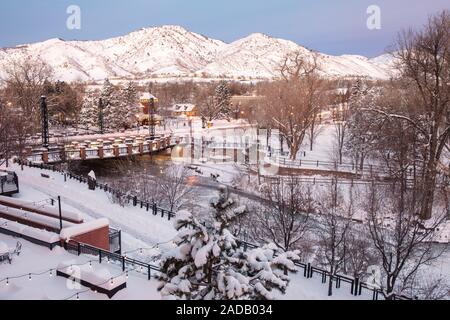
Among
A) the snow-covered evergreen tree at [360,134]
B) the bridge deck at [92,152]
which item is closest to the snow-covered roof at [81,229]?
the bridge deck at [92,152]

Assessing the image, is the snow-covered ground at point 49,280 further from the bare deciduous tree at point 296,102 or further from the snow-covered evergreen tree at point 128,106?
the snow-covered evergreen tree at point 128,106

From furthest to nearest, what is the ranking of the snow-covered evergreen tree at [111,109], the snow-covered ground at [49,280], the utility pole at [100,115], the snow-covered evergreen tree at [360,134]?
the snow-covered evergreen tree at [111,109] < the utility pole at [100,115] < the snow-covered evergreen tree at [360,134] < the snow-covered ground at [49,280]

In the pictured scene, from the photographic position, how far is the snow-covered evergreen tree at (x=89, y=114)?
210 feet

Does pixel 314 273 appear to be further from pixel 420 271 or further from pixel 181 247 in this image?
pixel 181 247

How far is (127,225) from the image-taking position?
20844 millimetres

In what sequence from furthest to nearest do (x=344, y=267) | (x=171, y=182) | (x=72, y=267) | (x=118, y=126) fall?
(x=118, y=126), (x=171, y=182), (x=344, y=267), (x=72, y=267)

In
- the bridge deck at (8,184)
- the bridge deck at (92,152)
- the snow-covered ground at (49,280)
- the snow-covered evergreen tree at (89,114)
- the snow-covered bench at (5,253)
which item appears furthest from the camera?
the snow-covered evergreen tree at (89,114)

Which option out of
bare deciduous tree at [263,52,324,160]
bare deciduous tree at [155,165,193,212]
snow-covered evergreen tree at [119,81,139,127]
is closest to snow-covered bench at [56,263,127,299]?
bare deciduous tree at [155,165,193,212]

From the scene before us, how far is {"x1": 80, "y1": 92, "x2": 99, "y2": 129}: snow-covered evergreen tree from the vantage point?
64.1m

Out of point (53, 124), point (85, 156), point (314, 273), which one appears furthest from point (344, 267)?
point (53, 124)

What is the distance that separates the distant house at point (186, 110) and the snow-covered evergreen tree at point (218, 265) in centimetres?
8491

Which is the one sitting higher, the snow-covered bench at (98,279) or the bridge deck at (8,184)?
the bridge deck at (8,184)

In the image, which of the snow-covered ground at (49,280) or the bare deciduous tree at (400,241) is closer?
the snow-covered ground at (49,280)

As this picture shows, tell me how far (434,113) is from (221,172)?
19.6 m
